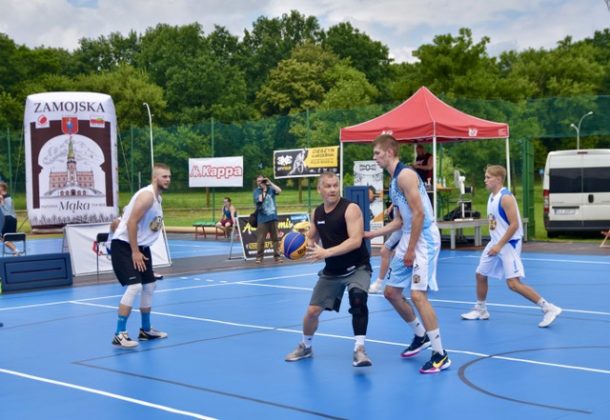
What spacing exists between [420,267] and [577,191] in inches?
638

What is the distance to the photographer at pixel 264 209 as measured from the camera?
18812mm

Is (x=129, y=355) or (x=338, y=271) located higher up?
(x=338, y=271)

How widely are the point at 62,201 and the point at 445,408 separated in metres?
17.6

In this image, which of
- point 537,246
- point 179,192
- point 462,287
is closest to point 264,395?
point 462,287

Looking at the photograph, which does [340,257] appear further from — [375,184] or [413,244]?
[375,184]

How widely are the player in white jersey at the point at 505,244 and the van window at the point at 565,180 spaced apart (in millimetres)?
13427

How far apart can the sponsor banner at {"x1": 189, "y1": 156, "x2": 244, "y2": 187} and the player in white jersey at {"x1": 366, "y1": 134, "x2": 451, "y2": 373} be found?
18.7m

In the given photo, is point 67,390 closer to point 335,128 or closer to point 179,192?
point 335,128

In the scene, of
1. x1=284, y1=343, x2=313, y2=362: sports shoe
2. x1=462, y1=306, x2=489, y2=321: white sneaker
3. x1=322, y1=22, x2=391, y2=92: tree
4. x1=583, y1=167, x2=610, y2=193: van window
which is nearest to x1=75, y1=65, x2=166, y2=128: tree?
x1=322, y1=22, x2=391, y2=92: tree

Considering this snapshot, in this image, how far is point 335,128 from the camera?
2905cm

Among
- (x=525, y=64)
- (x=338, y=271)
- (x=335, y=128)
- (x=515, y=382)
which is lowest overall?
(x=515, y=382)

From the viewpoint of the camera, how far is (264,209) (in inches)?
746

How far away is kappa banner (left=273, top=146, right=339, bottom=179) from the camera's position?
24328 mm

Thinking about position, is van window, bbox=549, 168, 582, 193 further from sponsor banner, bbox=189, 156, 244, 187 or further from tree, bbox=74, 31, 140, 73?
tree, bbox=74, 31, 140, 73
